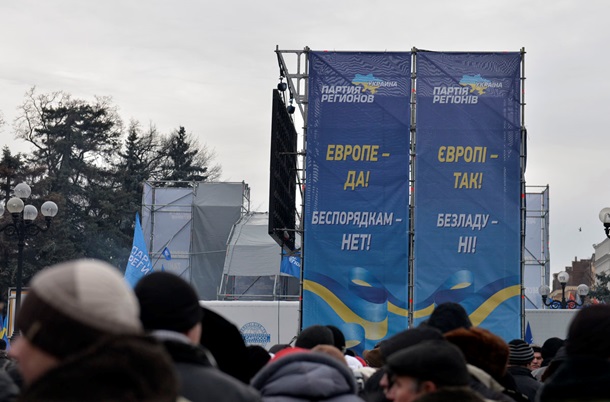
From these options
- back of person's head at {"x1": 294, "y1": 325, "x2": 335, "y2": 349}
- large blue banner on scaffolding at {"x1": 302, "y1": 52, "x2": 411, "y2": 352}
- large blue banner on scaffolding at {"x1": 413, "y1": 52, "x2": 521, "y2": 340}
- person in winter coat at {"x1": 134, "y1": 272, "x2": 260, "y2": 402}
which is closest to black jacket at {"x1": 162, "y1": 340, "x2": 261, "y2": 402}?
person in winter coat at {"x1": 134, "y1": 272, "x2": 260, "y2": 402}

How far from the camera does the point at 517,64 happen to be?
21906 millimetres

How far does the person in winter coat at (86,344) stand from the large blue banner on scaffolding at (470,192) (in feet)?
62.8

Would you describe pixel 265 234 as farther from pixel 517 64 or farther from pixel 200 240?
pixel 517 64

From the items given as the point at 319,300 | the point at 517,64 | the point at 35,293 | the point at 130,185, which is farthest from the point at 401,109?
the point at 130,185

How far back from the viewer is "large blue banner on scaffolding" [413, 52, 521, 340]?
21.5 metres

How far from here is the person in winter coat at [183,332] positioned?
3664 mm

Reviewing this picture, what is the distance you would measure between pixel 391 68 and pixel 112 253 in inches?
1983

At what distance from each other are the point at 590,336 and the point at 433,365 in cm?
66

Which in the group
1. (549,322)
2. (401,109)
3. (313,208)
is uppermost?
(401,109)

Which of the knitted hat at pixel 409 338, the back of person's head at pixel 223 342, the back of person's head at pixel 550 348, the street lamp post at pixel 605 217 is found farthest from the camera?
the street lamp post at pixel 605 217

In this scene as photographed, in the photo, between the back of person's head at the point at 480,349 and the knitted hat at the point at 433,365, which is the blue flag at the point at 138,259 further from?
the knitted hat at the point at 433,365

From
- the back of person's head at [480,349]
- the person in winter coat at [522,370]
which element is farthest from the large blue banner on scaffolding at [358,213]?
the back of person's head at [480,349]

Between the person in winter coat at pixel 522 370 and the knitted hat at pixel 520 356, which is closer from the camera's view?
the person in winter coat at pixel 522 370

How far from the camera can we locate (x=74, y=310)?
2.53 m
